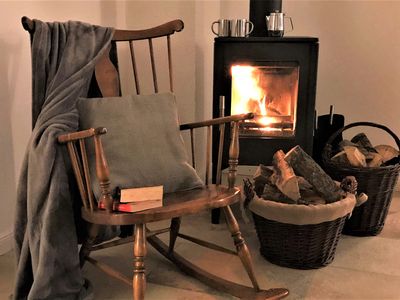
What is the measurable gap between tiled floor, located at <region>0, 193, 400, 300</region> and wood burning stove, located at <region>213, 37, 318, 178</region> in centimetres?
51

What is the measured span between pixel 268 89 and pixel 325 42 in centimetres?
79

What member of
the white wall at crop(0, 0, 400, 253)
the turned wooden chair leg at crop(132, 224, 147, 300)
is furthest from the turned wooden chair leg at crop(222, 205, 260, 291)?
the white wall at crop(0, 0, 400, 253)

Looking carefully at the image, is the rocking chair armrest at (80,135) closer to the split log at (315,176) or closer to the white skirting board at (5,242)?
the white skirting board at (5,242)

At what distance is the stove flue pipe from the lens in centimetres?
257

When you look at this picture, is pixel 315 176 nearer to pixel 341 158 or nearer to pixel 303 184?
pixel 303 184

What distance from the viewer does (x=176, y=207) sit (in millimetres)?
1584

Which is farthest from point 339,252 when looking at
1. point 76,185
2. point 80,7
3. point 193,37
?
point 80,7

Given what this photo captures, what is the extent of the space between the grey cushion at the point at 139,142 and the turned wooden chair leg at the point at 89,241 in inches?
6.3

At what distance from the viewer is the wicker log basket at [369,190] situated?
2.29 metres

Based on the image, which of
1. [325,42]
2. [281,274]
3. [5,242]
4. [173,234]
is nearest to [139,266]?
[173,234]

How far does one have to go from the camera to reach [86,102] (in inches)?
72.9

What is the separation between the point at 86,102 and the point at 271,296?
96 centimetres

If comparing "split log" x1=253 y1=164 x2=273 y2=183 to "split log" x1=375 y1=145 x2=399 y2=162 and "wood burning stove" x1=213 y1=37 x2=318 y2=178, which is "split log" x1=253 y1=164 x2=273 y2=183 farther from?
"split log" x1=375 y1=145 x2=399 y2=162

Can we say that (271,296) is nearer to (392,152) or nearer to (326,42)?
(392,152)
